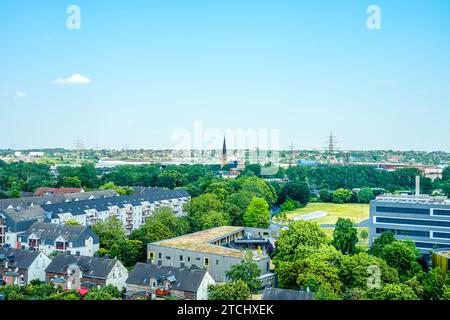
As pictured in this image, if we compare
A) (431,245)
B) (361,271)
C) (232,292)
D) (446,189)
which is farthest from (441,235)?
(446,189)

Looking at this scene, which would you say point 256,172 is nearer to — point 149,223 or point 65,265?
point 149,223

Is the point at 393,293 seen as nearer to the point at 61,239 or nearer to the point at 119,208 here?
the point at 61,239

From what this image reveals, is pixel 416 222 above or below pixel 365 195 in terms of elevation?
above

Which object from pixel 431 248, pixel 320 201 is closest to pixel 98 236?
pixel 431 248
